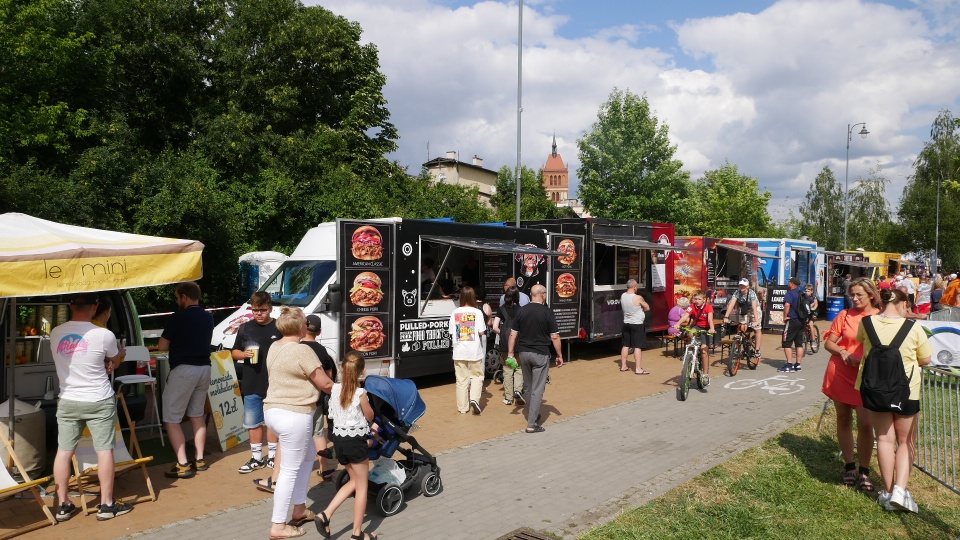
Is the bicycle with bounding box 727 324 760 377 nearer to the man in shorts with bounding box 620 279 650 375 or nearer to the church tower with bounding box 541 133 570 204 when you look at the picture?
the man in shorts with bounding box 620 279 650 375

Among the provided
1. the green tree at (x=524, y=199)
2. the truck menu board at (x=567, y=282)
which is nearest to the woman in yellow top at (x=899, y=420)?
the truck menu board at (x=567, y=282)

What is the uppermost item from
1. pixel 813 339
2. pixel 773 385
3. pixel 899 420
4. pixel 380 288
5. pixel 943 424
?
pixel 380 288

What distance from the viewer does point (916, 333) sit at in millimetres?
5781

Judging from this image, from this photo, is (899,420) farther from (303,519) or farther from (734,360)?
(734,360)

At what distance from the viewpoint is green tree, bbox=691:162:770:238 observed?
43.6 m

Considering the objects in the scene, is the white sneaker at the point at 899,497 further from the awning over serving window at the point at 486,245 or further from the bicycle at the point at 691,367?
the awning over serving window at the point at 486,245

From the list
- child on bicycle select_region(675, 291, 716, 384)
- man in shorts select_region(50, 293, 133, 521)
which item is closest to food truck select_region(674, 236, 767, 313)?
child on bicycle select_region(675, 291, 716, 384)

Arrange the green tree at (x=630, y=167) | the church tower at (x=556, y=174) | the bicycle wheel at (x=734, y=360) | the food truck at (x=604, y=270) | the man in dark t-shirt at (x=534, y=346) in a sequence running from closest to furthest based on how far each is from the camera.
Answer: the man in dark t-shirt at (x=534, y=346) < the bicycle wheel at (x=734, y=360) < the food truck at (x=604, y=270) < the green tree at (x=630, y=167) < the church tower at (x=556, y=174)

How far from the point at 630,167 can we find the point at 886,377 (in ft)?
103

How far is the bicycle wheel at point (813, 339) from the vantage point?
52.8ft

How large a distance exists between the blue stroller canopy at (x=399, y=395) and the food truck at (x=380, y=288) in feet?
13.7

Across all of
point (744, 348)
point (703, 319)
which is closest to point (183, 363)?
point (703, 319)

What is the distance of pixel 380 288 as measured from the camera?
10.3 meters

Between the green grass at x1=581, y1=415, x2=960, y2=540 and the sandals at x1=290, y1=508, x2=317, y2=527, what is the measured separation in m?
2.18
